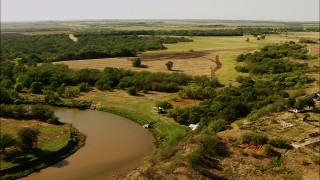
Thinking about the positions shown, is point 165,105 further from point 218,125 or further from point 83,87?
point 83,87

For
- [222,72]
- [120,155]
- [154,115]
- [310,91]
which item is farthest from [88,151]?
[222,72]

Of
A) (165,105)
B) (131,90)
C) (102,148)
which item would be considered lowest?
(102,148)

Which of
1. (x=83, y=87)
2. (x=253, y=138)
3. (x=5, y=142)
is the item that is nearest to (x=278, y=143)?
(x=253, y=138)

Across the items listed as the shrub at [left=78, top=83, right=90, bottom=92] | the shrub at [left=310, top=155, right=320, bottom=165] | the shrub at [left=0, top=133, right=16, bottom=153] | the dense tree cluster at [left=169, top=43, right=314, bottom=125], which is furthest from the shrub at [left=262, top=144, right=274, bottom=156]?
the shrub at [left=78, top=83, right=90, bottom=92]

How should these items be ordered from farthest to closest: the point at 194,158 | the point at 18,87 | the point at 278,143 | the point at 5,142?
1. the point at 18,87
2. the point at 5,142
3. the point at 278,143
4. the point at 194,158

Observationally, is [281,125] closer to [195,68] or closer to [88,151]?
[88,151]
